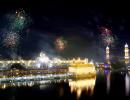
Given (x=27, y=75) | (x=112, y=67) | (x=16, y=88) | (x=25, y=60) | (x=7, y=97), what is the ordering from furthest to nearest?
(x=112, y=67), (x=25, y=60), (x=27, y=75), (x=16, y=88), (x=7, y=97)

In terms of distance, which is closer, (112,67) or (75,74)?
(75,74)

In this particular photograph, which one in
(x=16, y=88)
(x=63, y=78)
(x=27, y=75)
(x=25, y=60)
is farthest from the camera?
(x=25, y=60)

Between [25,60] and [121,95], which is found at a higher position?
[25,60]

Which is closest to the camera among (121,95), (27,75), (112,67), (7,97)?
(7,97)

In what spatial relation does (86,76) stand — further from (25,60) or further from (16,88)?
(25,60)

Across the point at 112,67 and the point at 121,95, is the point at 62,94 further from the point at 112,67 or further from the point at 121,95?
the point at 112,67

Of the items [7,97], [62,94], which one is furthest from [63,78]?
[7,97]

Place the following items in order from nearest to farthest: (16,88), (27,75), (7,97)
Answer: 1. (7,97)
2. (16,88)
3. (27,75)

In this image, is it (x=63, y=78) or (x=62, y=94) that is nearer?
(x=62, y=94)

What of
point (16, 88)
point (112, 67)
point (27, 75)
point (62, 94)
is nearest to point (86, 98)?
point (62, 94)

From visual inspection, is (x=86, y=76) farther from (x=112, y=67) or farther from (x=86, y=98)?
(x=112, y=67)
